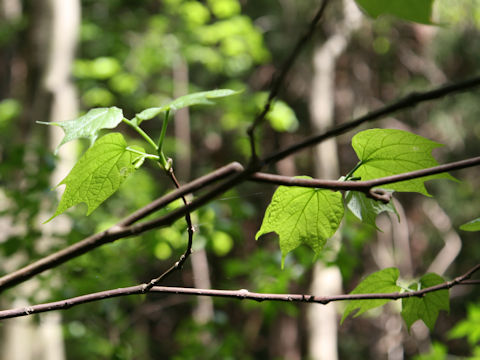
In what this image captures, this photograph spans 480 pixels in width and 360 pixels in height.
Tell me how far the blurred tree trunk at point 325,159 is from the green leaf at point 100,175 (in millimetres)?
2031

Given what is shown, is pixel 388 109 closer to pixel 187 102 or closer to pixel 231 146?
pixel 187 102

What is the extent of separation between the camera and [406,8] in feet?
0.51

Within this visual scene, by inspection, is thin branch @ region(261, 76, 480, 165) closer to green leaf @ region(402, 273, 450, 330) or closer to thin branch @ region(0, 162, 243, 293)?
thin branch @ region(0, 162, 243, 293)

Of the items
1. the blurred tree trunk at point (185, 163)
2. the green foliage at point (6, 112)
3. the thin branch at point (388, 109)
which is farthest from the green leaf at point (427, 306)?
the green foliage at point (6, 112)

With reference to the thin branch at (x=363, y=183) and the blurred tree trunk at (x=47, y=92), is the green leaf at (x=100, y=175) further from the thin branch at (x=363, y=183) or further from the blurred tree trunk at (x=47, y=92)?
the blurred tree trunk at (x=47, y=92)

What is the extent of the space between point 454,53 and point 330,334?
7.76 ft

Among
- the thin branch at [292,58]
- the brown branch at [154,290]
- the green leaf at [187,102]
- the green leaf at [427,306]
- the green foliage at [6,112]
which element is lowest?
the green leaf at [427,306]

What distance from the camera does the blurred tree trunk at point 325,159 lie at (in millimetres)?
2377

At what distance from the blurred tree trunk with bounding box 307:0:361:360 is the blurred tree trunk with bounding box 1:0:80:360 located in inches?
52.3

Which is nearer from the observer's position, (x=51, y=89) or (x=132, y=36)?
(x=51, y=89)

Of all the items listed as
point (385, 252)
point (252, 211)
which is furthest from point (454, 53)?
point (252, 211)

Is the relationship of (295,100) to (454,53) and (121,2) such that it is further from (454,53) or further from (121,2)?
(121,2)

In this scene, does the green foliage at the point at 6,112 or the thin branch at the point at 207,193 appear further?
the green foliage at the point at 6,112

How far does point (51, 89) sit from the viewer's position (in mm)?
1677
